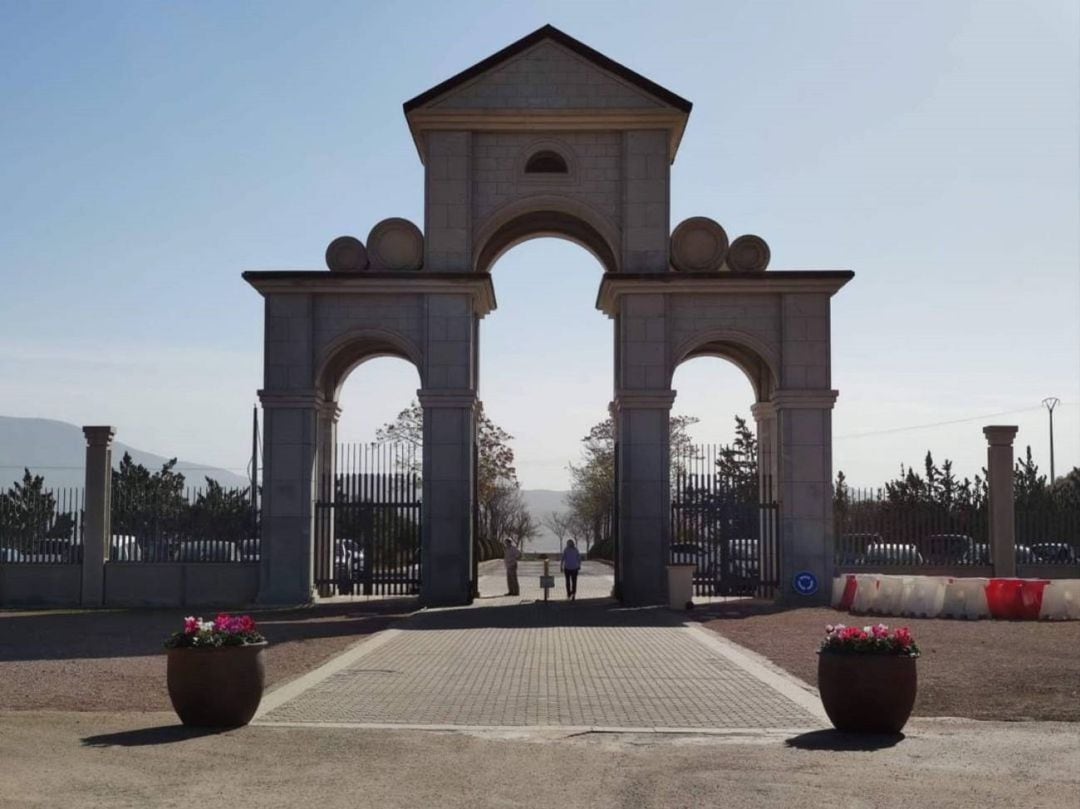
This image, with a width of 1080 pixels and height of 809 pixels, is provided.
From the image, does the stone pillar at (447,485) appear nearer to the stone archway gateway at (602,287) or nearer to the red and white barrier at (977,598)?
the stone archway gateway at (602,287)

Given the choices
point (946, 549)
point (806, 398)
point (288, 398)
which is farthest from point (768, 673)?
point (946, 549)

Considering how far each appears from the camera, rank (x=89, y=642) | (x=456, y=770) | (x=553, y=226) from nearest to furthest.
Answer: (x=456, y=770)
(x=89, y=642)
(x=553, y=226)

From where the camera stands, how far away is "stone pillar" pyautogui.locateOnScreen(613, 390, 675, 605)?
29750mm

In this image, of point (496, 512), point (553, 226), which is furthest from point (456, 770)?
point (496, 512)

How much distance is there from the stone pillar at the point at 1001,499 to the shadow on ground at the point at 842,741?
20.9 m

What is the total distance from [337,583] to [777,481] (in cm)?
1025

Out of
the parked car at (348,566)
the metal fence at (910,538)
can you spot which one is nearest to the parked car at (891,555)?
the metal fence at (910,538)

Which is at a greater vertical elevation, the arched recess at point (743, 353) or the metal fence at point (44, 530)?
the arched recess at point (743, 353)

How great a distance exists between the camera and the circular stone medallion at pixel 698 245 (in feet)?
101

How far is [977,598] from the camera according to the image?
86.8ft

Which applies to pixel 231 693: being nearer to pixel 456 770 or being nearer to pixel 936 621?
pixel 456 770

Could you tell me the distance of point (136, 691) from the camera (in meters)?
15.4

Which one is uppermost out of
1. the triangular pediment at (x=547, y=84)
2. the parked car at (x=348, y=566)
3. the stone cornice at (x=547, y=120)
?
the triangular pediment at (x=547, y=84)

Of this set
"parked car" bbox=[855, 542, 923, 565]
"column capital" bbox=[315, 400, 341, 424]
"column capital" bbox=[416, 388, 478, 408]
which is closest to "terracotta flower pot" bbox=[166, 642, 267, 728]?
"column capital" bbox=[416, 388, 478, 408]
